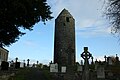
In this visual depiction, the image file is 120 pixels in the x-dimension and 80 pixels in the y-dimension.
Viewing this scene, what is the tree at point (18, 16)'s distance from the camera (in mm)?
14136

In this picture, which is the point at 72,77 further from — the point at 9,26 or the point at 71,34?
the point at 71,34

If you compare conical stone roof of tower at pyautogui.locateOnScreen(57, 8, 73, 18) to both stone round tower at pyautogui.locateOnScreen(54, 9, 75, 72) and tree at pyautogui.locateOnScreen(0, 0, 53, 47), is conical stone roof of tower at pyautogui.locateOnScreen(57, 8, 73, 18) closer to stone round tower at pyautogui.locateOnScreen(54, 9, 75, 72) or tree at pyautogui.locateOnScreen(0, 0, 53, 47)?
stone round tower at pyautogui.locateOnScreen(54, 9, 75, 72)

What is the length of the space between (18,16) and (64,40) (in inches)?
1235

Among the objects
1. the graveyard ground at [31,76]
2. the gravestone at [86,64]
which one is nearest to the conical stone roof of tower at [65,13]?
the graveyard ground at [31,76]

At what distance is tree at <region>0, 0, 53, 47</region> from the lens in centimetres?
1414

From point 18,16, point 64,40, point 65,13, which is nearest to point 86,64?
point 18,16

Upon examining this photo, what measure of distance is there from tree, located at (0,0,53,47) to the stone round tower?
27.1 metres

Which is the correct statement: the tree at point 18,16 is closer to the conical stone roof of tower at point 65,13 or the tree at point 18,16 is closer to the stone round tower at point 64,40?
the stone round tower at point 64,40

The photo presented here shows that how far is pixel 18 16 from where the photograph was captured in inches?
601

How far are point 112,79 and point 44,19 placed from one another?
7507 millimetres

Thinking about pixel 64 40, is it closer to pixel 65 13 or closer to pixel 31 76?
pixel 65 13

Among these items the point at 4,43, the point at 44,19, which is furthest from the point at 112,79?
the point at 4,43

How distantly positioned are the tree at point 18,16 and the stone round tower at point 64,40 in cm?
2706

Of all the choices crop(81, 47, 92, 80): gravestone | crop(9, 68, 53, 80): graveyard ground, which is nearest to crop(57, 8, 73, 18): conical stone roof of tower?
crop(9, 68, 53, 80): graveyard ground
